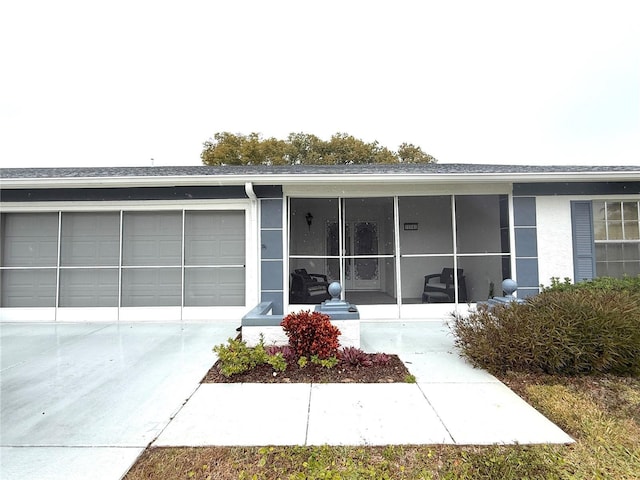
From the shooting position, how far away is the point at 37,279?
630cm

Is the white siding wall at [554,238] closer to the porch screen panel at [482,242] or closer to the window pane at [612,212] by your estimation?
the porch screen panel at [482,242]

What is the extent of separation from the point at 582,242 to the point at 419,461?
6.11 meters

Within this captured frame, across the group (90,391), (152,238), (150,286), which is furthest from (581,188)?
(150,286)

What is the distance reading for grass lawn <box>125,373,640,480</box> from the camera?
76.3 inches

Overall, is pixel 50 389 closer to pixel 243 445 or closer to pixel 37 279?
pixel 243 445

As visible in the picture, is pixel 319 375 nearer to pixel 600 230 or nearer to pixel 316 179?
pixel 316 179

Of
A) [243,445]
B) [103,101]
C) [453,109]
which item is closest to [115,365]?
[243,445]

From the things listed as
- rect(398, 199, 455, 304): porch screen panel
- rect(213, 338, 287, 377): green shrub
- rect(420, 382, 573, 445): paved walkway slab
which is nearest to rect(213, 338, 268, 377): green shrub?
rect(213, 338, 287, 377): green shrub

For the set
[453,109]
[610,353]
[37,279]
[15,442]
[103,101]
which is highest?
[453,109]

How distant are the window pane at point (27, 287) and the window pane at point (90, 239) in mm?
487

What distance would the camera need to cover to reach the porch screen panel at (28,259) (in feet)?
20.6

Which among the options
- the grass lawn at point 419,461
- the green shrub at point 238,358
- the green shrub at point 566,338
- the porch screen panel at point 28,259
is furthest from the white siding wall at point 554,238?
the porch screen panel at point 28,259

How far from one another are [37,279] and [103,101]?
7.73 metres

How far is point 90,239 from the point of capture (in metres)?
6.34
